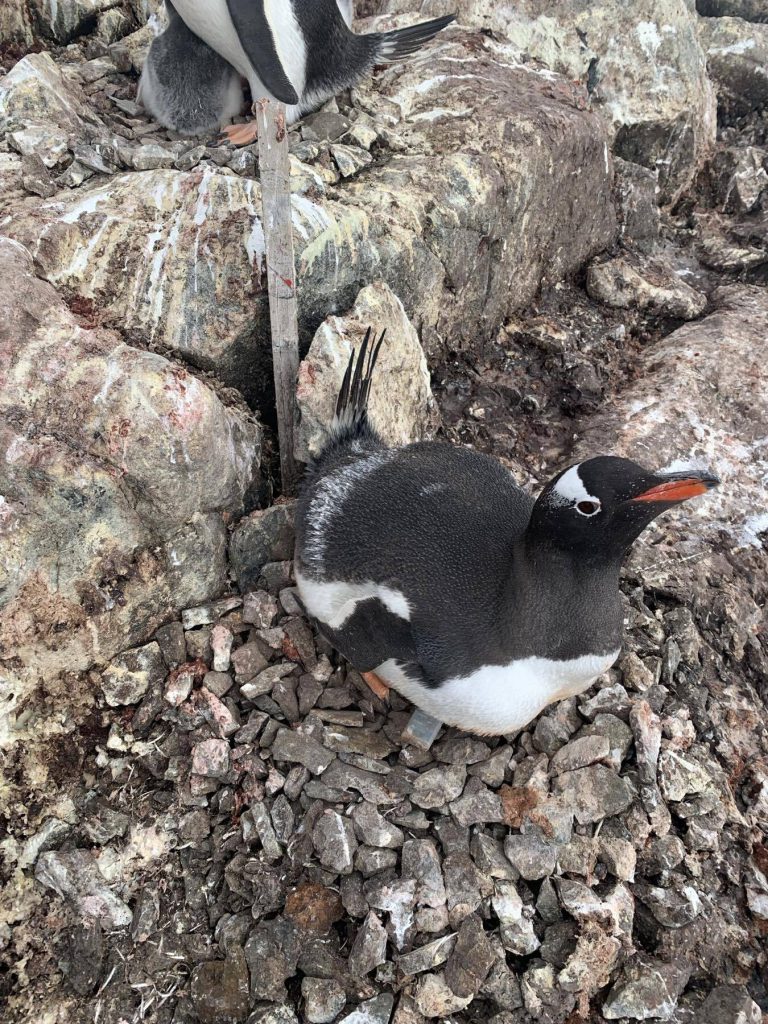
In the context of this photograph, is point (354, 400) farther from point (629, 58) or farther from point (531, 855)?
point (629, 58)

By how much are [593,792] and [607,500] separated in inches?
32.8

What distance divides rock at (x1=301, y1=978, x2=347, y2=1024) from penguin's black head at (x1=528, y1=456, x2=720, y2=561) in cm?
117

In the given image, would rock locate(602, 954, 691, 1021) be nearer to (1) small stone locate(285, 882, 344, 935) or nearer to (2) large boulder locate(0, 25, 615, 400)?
(1) small stone locate(285, 882, 344, 935)

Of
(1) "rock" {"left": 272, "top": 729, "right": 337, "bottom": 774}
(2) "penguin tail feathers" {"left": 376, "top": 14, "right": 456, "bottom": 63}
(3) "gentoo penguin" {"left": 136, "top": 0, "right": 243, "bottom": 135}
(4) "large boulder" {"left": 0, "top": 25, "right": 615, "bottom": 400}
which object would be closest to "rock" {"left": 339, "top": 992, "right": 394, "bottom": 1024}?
(1) "rock" {"left": 272, "top": 729, "right": 337, "bottom": 774}

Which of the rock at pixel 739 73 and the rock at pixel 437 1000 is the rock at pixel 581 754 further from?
the rock at pixel 739 73

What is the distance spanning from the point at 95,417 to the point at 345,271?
1169 mm

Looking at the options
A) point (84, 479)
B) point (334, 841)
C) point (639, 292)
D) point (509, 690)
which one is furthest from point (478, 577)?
point (639, 292)

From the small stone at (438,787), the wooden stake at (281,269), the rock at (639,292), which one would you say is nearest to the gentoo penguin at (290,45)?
the wooden stake at (281,269)

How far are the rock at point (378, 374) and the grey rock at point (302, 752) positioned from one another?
3.04 ft

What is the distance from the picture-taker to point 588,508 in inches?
65.8

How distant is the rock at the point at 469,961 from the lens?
5.47 feet

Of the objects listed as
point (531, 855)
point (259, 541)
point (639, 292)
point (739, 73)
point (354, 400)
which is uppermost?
point (739, 73)

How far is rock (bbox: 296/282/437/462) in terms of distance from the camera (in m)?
2.48

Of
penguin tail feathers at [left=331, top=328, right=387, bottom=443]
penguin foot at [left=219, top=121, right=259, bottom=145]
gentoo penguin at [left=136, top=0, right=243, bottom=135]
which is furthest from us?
gentoo penguin at [left=136, top=0, right=243, bottom=135]
